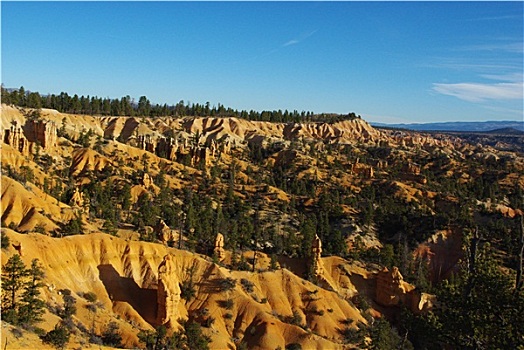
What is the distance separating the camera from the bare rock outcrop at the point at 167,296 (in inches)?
1574

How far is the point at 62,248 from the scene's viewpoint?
41375mm

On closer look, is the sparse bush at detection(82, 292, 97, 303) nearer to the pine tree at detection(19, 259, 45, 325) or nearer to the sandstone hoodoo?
the sandstone hoodoo

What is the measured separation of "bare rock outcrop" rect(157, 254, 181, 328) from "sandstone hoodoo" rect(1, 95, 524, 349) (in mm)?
136

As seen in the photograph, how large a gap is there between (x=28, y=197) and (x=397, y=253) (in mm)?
50760

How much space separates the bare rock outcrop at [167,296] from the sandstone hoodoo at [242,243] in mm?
136

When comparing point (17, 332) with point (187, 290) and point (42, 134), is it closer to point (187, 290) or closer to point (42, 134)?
point (187, 290)

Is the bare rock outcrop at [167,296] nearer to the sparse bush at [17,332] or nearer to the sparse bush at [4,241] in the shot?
the sparse bush at [4,241]

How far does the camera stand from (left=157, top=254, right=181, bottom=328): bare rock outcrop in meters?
40.0

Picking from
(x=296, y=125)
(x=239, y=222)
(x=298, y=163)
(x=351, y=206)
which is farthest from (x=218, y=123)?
(x=239, y=222)

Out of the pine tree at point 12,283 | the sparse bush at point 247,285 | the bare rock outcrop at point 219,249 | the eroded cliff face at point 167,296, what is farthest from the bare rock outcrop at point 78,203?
the pine tree at point 12,283

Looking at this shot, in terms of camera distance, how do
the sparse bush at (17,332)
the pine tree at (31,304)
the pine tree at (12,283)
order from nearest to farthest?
the sparse bush at (17,332) < the pine tree at (31,304) < the pine tree at (12,283)

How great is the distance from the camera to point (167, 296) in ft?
131

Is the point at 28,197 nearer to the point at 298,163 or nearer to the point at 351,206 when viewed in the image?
the point at 351,206

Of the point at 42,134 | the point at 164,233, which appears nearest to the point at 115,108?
the point at 42,134
